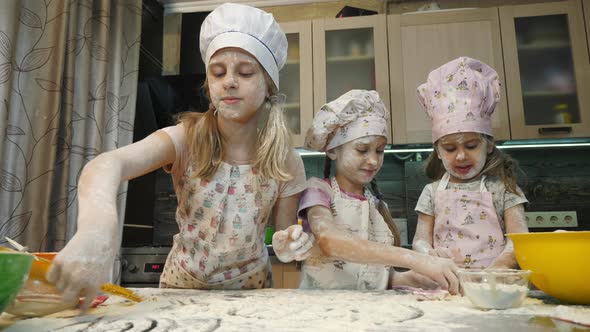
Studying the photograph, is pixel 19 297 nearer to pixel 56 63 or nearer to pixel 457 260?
pixel 457 260

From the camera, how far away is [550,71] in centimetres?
206

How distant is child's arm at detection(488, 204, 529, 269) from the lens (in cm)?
104

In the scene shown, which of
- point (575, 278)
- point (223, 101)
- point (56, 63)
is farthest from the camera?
point (56, 63)

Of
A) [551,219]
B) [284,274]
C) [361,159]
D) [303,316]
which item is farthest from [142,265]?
[551,219]

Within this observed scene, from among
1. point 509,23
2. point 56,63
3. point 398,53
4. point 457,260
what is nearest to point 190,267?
point 457,260

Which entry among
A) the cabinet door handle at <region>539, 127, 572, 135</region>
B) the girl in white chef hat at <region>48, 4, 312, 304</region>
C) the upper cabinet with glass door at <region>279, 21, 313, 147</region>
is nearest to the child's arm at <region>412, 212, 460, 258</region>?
the girl in white chef hat at <region>48, 4, 312, 304</region>

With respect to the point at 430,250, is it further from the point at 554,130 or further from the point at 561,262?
the point at 554,130

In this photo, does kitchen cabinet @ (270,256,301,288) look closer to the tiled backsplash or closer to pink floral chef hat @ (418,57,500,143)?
the tiled backsplash

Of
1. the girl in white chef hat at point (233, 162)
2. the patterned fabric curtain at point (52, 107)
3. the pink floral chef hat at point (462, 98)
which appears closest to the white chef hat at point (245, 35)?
the girl in white chef hat at point (233, 162)

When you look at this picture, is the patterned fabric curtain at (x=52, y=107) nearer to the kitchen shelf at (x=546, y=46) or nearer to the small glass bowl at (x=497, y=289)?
the small glass bowl at (x=497, y=289)

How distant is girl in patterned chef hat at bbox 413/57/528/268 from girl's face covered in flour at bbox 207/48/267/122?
0.56m

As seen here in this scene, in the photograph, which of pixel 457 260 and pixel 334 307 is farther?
pixel 457 260

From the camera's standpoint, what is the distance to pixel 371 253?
926 mm

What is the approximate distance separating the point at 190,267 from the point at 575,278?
774mm
